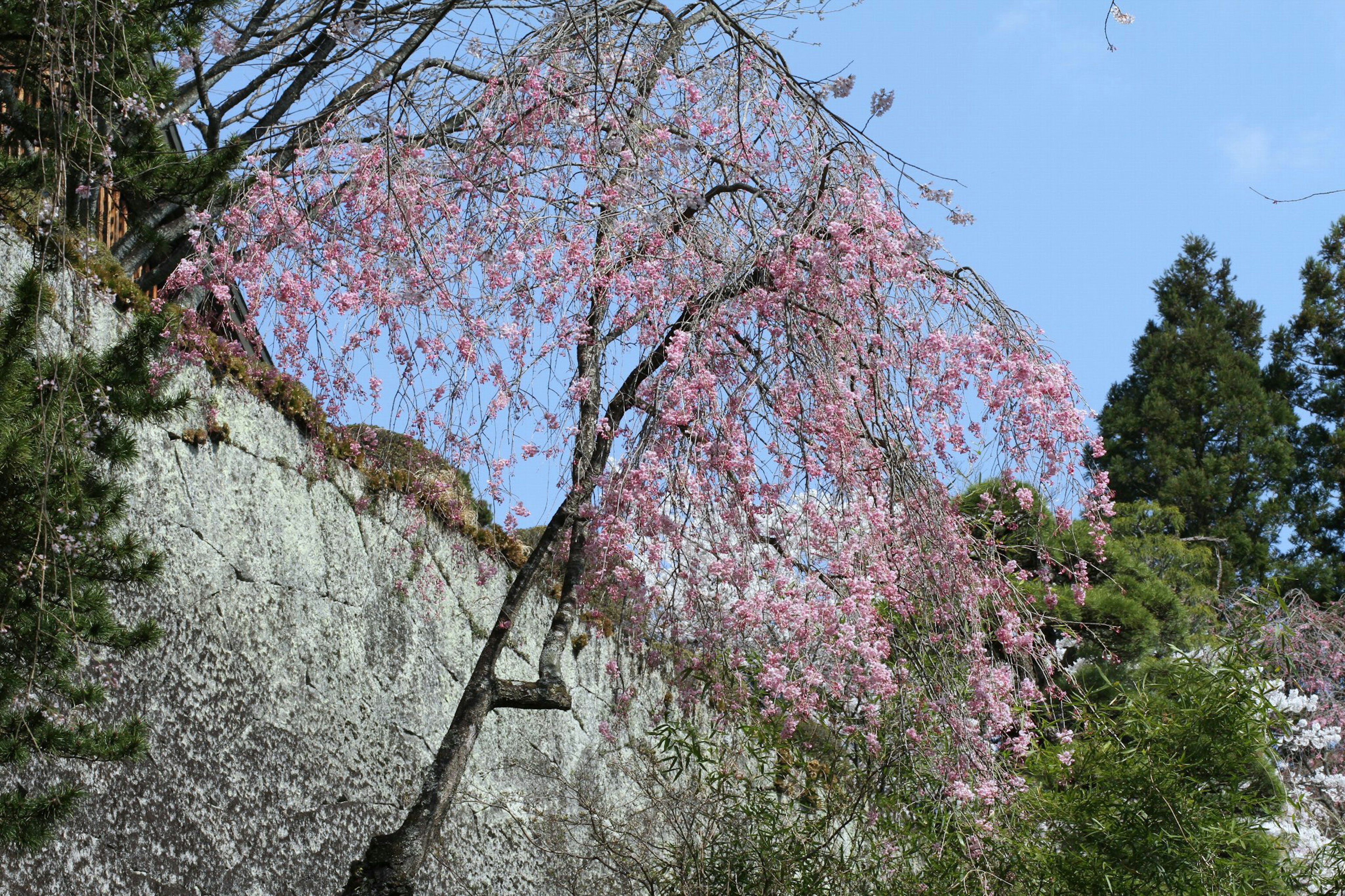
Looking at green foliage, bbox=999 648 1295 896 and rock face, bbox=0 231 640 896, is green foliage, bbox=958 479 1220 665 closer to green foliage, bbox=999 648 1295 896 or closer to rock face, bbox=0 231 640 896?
green foliage, bbox=999 648 1295 896

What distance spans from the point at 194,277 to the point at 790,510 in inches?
85.5

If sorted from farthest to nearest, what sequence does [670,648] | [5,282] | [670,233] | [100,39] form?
[670,648], [670,233], [5,282], [100,39]

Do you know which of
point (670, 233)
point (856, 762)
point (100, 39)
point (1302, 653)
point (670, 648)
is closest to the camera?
→ point (100, 39)

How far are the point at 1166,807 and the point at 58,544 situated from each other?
3639 mm

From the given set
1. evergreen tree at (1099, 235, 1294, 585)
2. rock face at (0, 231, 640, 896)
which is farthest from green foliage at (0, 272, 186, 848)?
evergreen tree at (1099, 235, 1294, 585)

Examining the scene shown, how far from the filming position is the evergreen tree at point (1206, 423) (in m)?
14.2

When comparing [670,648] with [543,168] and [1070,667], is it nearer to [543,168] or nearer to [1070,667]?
[543,168]

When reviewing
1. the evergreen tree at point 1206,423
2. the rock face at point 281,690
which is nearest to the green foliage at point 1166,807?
the rock face at point 281,690

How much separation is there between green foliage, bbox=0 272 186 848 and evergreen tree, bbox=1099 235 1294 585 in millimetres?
12975

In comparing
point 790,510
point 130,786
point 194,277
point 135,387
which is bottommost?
point 130,786

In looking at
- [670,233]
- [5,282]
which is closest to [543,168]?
[670,233]

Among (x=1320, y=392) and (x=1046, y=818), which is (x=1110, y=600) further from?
(x=1320, y=392)

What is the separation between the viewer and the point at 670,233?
405 centimetres

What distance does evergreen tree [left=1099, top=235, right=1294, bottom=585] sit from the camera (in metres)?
14.2
